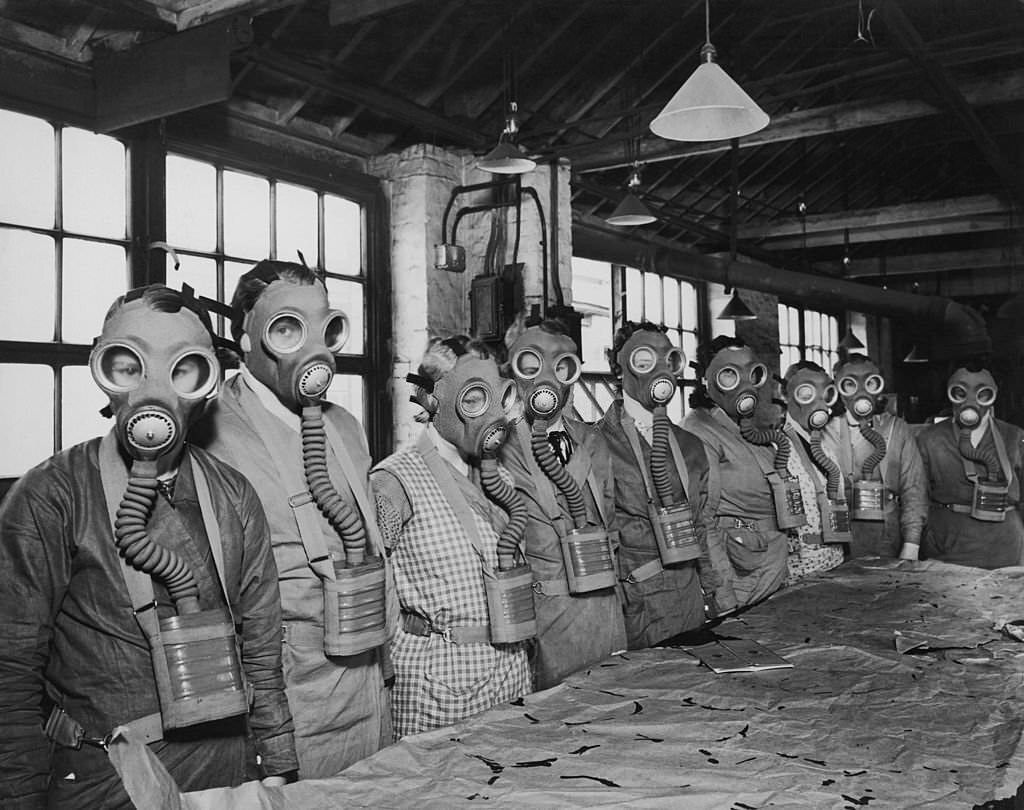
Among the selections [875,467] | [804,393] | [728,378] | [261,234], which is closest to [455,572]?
[728,378]

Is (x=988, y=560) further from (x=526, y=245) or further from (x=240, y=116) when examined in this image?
(x=240, y=116)

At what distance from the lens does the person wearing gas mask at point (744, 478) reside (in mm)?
4285

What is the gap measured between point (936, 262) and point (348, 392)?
933 centimetres

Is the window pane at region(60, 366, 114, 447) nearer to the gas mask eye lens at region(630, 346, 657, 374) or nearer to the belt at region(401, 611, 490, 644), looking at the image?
the belt at region(401, 611, 490, 644)

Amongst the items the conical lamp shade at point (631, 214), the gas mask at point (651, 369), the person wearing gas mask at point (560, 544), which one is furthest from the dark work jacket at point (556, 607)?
the conical lamp shade at point (631, 214)

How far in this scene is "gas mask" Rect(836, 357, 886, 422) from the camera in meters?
5.43

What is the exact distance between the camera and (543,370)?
3553mm

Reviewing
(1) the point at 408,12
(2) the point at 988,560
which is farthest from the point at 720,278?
(1) the point at 408,12

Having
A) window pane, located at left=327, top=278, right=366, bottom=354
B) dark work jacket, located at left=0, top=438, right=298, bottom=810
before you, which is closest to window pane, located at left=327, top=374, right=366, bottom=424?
window pane, located at left=327, top=278, right=366, bottom=354

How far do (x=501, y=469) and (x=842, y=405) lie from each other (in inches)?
128

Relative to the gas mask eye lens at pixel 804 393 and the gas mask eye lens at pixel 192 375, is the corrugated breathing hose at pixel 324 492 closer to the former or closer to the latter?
the gas mask eye lens at pixel 192 375

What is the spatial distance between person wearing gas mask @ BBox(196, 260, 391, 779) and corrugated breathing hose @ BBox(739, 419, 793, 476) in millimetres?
2458

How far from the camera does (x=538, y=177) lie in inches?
221

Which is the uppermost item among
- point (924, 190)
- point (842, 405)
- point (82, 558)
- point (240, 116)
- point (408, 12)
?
point (924, 190)
